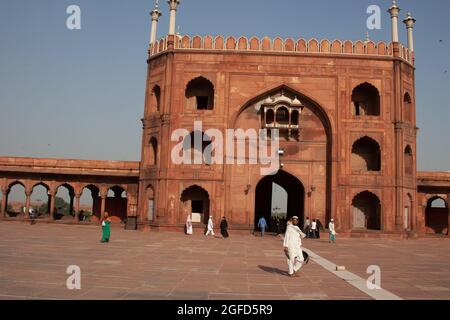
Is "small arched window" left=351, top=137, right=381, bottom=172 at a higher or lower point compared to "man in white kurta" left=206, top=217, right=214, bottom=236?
higher

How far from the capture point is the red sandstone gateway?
21109 mm

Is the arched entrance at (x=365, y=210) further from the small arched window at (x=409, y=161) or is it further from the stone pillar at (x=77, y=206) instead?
the stone pillar at (x=77, y=206)

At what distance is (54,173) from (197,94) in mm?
9676

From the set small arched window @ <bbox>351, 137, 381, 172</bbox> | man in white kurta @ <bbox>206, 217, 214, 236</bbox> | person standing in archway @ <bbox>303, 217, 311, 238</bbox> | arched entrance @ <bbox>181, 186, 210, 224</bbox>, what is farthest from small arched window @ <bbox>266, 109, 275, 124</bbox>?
man in white kurta @ <bbox>206, 217, 214, 236</bbox>

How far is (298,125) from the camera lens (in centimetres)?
2167

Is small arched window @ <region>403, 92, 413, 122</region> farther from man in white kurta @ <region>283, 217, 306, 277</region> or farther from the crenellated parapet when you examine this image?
man in white kurta @ <region>283, 217, 306, 277</region>

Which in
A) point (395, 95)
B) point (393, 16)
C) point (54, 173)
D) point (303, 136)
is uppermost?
point (393, 16)

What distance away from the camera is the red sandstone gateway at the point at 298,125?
21.1m

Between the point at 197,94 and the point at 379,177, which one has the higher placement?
the point at 197,94

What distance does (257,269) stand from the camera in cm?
923
